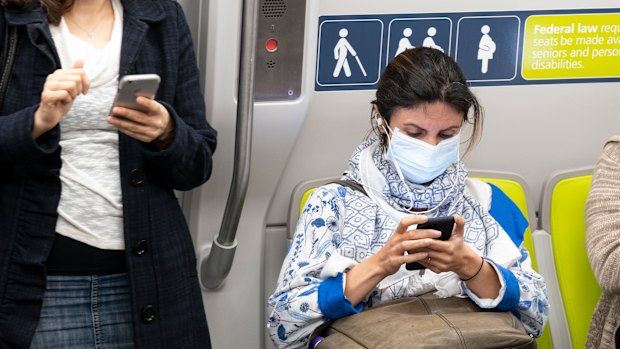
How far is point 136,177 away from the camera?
2.34 m

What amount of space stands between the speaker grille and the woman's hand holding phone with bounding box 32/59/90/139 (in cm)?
90

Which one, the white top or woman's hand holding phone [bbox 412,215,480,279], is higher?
the white top

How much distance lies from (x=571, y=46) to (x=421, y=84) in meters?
0.84

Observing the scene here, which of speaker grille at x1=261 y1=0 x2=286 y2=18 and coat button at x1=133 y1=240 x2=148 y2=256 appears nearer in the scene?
coat button at x1=133 y1=240 x2=148 y2=256

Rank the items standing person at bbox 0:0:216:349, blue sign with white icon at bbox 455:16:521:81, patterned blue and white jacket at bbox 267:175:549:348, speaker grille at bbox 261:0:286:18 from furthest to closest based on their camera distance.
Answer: blue sign with white icon at bbox 455:16:521:81
speaker grille at bbox 261:0:286:18
patterned blue and white jacket at bbox 267:175:549:348
standing person at bbox 0:0:216:349

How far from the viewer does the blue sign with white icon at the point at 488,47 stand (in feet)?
10.6

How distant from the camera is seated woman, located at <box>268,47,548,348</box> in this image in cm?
254

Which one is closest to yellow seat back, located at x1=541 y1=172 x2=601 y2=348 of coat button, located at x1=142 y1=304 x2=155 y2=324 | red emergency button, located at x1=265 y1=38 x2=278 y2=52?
red emergency button, located at x1=265 y1=38 x2=278 y2=52

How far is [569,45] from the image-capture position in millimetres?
3316

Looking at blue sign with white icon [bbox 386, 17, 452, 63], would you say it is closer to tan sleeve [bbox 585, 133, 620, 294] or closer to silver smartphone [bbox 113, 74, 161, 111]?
tan sleeve [bbox 585, 133, 620, 294]

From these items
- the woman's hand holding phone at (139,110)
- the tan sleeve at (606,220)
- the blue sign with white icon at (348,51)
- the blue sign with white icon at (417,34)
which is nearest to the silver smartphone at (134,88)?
the woman's hand holding phone at (139,110)

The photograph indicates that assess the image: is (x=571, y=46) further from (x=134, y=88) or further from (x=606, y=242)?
(x=134, y=88)

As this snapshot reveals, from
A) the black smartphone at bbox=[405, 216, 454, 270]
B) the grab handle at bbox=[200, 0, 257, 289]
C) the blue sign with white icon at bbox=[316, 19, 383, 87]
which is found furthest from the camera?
the blue sign with white icon at bbox=[316, 19, 383, 87]

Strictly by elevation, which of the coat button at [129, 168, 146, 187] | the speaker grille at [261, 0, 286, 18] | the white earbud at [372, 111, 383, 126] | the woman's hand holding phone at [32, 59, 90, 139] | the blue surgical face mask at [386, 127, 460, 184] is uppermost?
→ the speaker grille at [261, 0, 286, 18]
